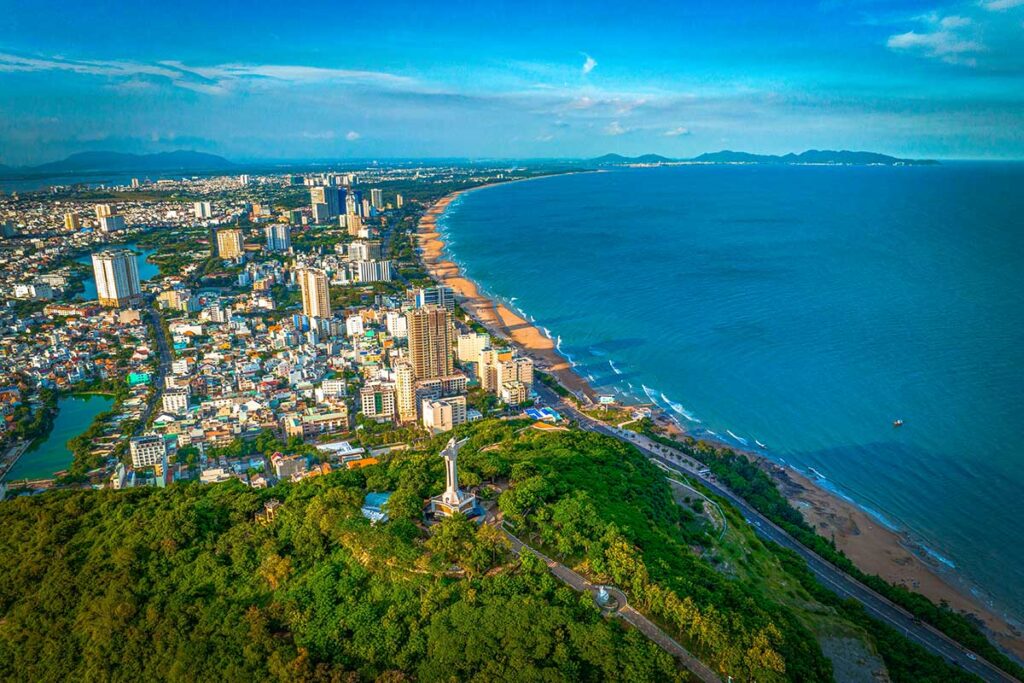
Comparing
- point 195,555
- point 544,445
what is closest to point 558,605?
point 195,555

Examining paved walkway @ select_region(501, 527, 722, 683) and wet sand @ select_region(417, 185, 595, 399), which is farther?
wet sand @ select_region(417, 185, 595, 399)

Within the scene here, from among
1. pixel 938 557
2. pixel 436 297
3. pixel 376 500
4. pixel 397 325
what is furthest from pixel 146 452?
pixel 938 557

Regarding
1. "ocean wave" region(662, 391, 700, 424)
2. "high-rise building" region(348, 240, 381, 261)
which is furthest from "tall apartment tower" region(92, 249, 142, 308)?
"ocean wave" region(662, 391, 700, 424)

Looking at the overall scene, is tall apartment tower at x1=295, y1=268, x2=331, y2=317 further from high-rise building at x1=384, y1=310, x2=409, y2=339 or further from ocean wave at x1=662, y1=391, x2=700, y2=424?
ocean wave at x1=662, y1=391, x2=700, y2=424

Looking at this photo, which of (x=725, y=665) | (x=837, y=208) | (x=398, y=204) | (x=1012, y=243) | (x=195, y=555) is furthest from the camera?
(x=398, y=204)

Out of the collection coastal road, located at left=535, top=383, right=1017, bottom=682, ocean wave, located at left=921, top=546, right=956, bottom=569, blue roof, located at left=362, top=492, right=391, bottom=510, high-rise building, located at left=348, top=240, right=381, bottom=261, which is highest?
blue roof, located at left=362, top=492, right=391, bottom=510

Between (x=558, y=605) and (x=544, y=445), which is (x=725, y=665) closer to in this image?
(x=558, y=605)
